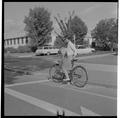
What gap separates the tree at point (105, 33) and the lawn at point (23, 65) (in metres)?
0.93

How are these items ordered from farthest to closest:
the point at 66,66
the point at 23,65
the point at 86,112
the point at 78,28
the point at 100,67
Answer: the point at 23,65, the point at 100,67, the point at 66,66, the point at 78,28, the point at 86,112

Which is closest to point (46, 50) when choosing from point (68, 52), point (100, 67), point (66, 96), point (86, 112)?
point (68, 52)

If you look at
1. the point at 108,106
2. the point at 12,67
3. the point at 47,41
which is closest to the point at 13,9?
the point at 47,41

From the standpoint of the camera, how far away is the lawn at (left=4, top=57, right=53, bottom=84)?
307cm

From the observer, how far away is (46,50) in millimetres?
3250

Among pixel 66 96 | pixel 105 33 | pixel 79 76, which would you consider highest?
pixel 105 33

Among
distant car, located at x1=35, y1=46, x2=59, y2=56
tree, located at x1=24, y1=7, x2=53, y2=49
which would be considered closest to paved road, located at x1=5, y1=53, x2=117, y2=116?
distant car, located at x1=35, y1=46, x2=59, y2=56

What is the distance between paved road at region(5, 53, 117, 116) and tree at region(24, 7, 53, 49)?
22.2 inches

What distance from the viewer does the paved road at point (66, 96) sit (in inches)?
112

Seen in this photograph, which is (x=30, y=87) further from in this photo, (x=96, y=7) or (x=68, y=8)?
(x=96, y=7)

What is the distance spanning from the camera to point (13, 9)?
9.61ft

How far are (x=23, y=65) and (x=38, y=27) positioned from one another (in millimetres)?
779

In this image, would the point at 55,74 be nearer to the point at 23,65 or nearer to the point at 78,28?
the point at 23,65

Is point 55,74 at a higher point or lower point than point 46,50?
lower
